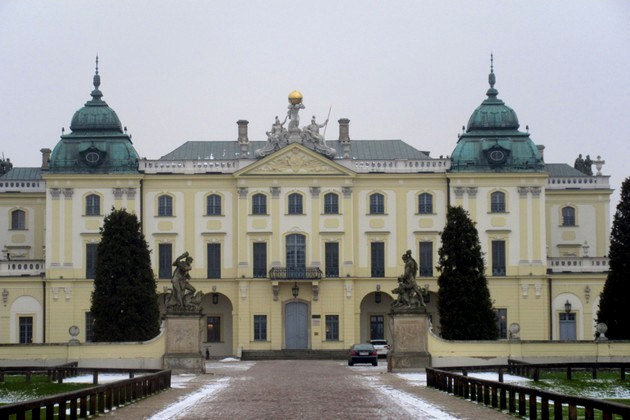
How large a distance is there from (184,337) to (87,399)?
69.8 feet

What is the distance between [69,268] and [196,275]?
7.29 meters

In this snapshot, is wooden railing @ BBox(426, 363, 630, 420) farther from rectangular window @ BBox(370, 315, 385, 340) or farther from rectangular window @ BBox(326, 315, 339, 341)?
rectangular window @ BBox(370, 315, 385, 340)

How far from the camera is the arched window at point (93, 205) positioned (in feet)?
256

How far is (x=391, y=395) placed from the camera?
32375 mm

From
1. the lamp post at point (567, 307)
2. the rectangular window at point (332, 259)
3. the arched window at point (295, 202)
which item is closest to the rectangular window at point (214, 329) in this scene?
the rectangular window at point (332, 259)

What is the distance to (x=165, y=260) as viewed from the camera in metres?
78.2

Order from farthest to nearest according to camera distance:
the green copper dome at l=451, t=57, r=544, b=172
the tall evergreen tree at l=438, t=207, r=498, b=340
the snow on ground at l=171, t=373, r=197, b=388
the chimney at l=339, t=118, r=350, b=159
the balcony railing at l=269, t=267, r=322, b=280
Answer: the chimney at l=339, t=118, r=350, b=159 < the green copper dome at l=451, t=57, r=544, b=172 < the balcony railing at l=269, t=267, r=322, b=280 < the tall evergreen tree at l=438, t=207, r=498, b=340 < the snow on ground at l=171, t=373, r=197, b=388

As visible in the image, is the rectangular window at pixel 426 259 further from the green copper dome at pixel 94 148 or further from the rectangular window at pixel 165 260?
the green copper dome at pixel 94 148

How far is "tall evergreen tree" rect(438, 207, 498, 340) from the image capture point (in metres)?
61.3

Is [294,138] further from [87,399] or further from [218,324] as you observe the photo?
[87,399]

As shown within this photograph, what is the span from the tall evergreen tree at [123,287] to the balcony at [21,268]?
13392 millimetres

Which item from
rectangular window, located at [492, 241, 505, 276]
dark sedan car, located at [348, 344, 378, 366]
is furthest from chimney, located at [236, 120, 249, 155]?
dark sedan car, located at [348, 344, 378, 366]

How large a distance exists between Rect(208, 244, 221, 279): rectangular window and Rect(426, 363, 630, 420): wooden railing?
3606 centimetres

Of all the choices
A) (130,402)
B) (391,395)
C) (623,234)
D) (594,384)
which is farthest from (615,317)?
(130,402)
